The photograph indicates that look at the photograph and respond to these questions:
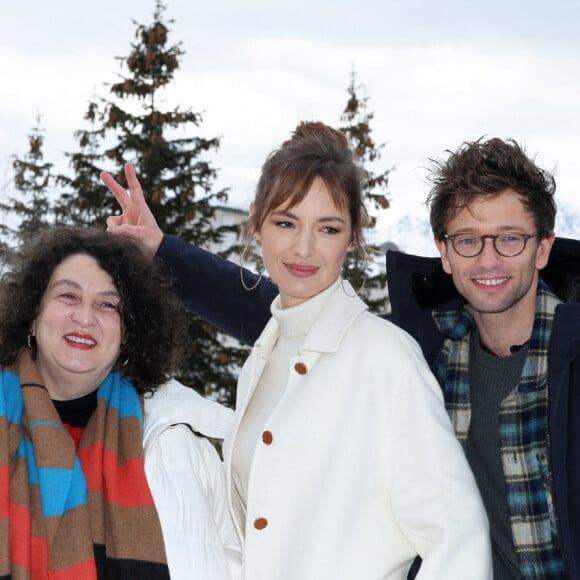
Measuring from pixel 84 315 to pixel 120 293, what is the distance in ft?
0.62

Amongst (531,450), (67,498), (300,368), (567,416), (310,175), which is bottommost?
(67,498)

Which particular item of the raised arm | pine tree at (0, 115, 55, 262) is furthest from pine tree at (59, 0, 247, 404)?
the raised arm

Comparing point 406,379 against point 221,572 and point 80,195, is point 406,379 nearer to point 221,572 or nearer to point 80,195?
point 221,572

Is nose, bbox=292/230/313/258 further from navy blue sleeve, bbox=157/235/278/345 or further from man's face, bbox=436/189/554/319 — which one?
navy blue sleeve, bbox=157/235/278/345

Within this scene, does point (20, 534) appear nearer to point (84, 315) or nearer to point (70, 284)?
point (84, 315)

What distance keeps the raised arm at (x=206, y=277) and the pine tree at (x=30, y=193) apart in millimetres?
15835

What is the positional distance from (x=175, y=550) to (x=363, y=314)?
1.02 meters

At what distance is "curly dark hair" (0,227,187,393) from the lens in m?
3.10

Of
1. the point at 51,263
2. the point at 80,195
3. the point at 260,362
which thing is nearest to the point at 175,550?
the point at 260,362

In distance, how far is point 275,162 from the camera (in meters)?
2.80

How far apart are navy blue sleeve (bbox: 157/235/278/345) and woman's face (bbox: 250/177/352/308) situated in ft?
3.21

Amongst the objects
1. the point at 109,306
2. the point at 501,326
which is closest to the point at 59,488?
the point at 109,306

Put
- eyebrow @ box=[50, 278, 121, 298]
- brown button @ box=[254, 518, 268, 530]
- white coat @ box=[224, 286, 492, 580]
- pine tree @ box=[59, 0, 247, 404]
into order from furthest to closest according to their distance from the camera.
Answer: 1. pine tree @ box=[59, 0, 247, 404]
2. eyebrow @ box=[50, 278, 121, 298]
3. brown button @ box=[254, 518, 268, 530]
4. white coat @ box=[224, 286, 492, 580]

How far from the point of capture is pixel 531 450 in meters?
2.75
